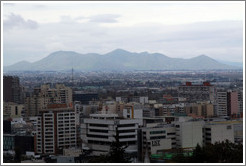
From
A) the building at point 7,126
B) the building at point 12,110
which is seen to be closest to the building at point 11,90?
the building at point 12,110

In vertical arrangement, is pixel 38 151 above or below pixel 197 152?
below

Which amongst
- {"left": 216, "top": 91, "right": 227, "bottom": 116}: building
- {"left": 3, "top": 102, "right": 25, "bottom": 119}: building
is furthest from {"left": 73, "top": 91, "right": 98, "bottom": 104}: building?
{"left": 216, "top": 91, "right": 227, "bottom": 116}: building

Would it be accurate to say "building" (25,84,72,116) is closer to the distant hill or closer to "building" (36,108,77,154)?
"building" (36,108,77,154)

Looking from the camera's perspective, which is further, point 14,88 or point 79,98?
point 79,98

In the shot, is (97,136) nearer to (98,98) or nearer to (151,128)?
(151,128)

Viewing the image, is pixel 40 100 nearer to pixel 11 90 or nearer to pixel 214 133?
pixel 11 90

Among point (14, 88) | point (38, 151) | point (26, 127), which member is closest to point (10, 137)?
point (38, 151)

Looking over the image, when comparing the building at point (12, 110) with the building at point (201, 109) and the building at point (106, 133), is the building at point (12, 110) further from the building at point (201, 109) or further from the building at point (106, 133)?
the building at point (106, 133)
